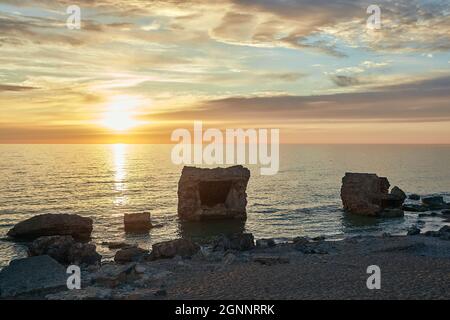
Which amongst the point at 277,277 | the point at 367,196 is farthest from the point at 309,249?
the point at 367,196

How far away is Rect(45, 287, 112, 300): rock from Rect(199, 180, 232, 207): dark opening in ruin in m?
40.7

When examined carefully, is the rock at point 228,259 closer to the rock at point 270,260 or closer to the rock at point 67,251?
the rock at point 270,260

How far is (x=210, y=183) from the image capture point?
65438 millimetres

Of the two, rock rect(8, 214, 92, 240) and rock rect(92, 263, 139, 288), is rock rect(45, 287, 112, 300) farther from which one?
rock rect(8, 214, 92, 240)

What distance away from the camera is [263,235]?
2122 inches

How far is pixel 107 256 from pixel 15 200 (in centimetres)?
4928

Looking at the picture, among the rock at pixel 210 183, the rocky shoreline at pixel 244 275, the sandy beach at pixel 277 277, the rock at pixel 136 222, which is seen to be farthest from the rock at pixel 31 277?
the rock at pixel 210 183

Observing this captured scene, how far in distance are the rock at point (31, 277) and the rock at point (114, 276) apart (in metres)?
2.03

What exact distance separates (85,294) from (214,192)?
4412 cm

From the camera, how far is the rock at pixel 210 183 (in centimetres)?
6219

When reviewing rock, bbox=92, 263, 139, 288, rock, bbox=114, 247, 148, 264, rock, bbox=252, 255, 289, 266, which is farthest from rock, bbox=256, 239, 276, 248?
rock, bbox=92, 263, 139, 288
